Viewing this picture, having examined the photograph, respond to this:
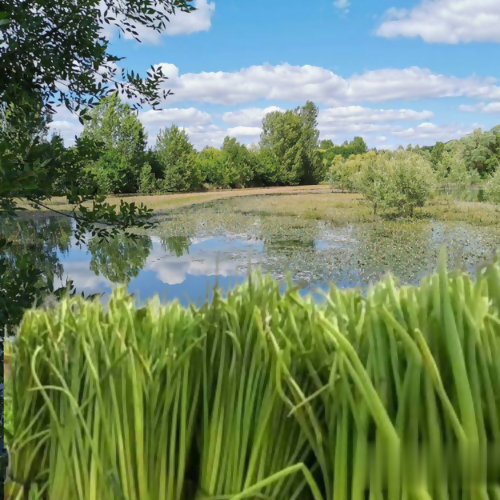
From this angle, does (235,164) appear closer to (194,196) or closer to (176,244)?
(194,196)

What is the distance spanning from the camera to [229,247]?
141cm

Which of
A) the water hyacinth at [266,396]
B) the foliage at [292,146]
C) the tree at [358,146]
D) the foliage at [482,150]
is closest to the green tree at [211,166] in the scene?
the foliage at [292,146]

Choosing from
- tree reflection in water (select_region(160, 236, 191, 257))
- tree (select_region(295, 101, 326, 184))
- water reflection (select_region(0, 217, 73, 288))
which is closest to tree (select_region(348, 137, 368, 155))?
tree (select_region(295, 101, 326, 184))

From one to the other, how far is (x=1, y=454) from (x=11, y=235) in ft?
3.09

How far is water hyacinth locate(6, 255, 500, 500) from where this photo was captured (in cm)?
28

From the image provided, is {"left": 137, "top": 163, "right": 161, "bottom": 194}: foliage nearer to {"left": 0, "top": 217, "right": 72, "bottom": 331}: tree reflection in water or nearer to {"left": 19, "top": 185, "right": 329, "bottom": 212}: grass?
{"left": 19, "top": 185, "right": 329, "bottom": 212}: grass

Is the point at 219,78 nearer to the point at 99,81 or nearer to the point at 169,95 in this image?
the point at 169,95

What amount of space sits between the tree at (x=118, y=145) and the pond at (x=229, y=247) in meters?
0.18

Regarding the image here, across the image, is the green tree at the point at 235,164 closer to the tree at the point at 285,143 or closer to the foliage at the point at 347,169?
the tree at the point at 285,143

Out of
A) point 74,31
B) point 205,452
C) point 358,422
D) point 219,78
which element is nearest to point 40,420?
point 205,452

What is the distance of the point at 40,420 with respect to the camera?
461mm

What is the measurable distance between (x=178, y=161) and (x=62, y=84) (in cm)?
43

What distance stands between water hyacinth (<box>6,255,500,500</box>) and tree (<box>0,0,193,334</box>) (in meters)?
0.51

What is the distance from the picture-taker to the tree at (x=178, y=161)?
4.86 feet
